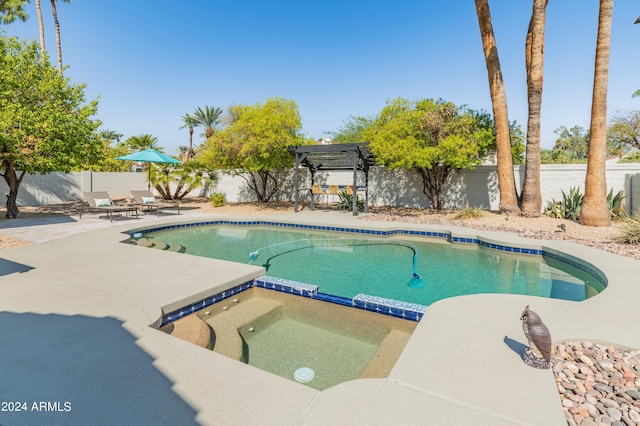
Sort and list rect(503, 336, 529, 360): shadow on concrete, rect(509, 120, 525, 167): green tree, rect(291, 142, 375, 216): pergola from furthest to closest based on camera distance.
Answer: rect(291, 142, 375, 216): pergola < rect(509, 120, 525, 167): green tree < rect(503, 336, 529, 360): shadow on concrete

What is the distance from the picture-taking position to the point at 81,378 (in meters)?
2.23

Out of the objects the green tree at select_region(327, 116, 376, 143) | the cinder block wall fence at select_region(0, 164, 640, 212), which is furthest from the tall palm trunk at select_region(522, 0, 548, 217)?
the green tree at select_region(327, 116, 376, 143)

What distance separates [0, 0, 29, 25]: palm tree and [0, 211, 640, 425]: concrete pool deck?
23297 mm

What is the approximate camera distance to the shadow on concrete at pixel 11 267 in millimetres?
4770

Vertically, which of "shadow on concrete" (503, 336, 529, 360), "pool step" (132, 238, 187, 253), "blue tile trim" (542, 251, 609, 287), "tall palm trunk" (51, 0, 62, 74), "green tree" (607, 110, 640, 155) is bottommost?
"pool step" (132, 238, 187, 253)

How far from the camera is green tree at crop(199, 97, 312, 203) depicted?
12328 mm

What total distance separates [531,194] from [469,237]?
3.53 metres

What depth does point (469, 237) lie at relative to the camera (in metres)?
8.30

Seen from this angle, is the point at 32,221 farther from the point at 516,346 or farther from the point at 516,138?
the point at 516,138

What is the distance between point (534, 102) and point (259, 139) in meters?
9.09

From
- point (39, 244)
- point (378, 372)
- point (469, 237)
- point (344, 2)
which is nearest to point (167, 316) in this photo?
point (378, 372)

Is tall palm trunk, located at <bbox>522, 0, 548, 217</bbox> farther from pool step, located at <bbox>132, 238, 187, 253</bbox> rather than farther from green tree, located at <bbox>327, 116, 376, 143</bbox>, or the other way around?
green tree, located at <bbox>327, 116, 376, 143</bbox>

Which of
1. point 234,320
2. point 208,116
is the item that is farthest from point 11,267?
point 208,116

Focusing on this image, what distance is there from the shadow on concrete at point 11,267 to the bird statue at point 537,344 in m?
6.32
